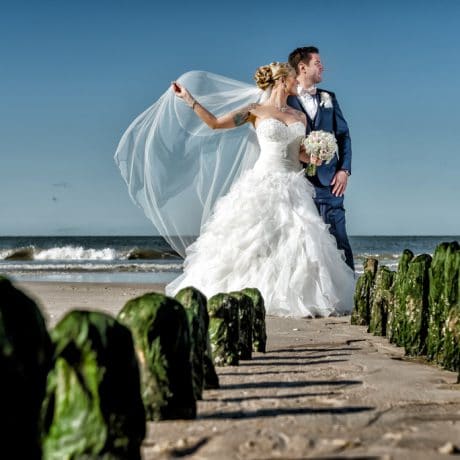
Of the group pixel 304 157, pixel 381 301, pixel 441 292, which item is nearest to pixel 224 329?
pixel 441 292

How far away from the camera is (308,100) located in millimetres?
11680

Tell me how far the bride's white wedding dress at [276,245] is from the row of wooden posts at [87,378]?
6.59m

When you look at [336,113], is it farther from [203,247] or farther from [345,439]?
[345,439]

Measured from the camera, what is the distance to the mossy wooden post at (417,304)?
5859mm

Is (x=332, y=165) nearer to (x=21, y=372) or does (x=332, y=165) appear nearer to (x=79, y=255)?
(x=21, y=372)

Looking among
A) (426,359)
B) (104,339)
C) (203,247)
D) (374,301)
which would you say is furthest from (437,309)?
(203,247)

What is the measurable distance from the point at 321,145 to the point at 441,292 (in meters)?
5.44

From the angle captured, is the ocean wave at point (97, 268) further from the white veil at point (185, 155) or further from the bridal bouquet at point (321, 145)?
the bridal bouquet at point (321, 145)

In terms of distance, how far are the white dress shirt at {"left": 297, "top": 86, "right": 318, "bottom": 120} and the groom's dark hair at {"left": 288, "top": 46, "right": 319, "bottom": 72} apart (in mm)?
326

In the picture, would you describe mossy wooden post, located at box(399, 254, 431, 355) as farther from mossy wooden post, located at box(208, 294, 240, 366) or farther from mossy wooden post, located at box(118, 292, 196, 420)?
mossy wooden post, located at box(118, 292, 196, 420)

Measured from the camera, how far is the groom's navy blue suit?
11.4 meters

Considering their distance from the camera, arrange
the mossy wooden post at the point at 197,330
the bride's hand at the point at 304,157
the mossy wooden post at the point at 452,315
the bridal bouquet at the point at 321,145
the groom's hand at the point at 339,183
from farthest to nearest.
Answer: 1. the groom's hand at the point at 339,183
2. the bride's hand at the point at 304,157
3. the bridal bouquet at the point at 321,145
4. the mossy wooden post at the point at 452,315
5. the mossy wooden post at the point at 197,330

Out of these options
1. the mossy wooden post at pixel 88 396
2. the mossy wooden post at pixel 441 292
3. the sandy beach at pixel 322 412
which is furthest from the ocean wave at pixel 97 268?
the mossy wooden post at pixel 88 396

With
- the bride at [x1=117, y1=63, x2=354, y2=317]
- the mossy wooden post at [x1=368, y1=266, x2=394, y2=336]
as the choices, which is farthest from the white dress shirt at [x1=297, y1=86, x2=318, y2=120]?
the mossy wooden post at [x1=368, y1=266, x2=394, y2=336]
